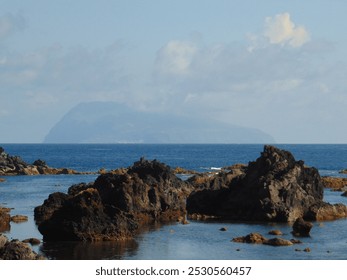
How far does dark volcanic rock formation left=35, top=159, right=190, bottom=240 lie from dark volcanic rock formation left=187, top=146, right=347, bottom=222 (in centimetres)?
440

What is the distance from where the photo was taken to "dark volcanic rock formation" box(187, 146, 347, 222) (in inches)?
3410

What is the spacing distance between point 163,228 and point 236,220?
1127 cm

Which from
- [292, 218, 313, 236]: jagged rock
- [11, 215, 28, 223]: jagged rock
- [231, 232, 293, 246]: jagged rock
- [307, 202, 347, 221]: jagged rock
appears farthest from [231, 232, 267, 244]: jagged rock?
[11, 215, 28, 223]: jagged rock

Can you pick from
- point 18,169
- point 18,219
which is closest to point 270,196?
point 18,219

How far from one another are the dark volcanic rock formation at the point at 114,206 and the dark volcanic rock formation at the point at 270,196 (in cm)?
440

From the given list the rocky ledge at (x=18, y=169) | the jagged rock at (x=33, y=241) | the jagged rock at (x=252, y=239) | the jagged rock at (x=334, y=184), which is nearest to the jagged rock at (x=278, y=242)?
the jagged rock at (x=252, y=239)

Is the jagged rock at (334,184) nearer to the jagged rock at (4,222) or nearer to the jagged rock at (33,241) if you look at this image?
the jagged rock at (4,222)

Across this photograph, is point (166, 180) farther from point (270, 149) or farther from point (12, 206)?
point (12, 206)

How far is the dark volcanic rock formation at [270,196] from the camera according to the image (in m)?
86.6

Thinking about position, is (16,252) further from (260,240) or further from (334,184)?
(334,184)

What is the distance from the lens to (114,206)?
8181 centimetres

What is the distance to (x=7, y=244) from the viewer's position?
4981cm

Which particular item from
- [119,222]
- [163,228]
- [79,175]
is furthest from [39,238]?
[79,175]

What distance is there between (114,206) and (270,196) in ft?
62.0
